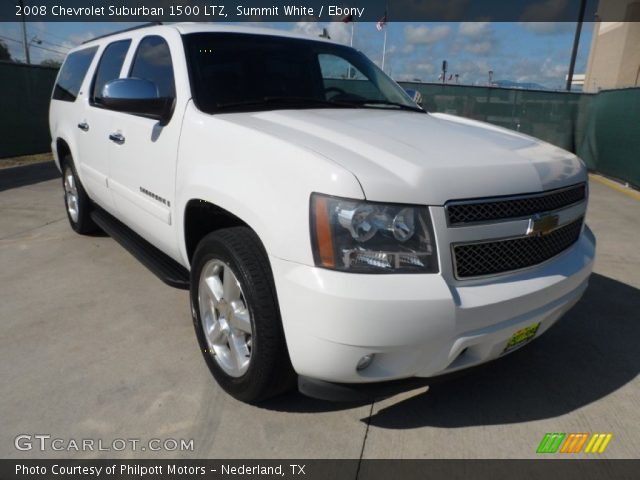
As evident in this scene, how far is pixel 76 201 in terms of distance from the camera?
5016mm

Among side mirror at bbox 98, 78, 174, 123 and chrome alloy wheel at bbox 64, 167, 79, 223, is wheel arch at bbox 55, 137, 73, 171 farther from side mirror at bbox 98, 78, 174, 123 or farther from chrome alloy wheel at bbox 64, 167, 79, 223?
side mirror at bbox 98, 78, 174, 123

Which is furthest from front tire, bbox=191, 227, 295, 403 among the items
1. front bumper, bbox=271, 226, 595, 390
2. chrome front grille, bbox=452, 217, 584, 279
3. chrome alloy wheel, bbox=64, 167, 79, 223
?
chrome alloy wheel, bbox=64, 167, 79, 223

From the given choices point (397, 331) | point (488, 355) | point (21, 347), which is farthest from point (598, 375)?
point (21, 347)

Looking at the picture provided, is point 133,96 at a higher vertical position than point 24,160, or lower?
higher

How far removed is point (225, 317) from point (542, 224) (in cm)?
158

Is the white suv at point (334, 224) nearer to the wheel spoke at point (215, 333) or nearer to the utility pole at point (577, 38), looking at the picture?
the wheel spoke at point (215, 333)

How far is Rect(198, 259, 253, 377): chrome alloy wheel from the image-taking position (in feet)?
7.68

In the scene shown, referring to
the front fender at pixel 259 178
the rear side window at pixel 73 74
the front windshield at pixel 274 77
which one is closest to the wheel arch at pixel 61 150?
the rear side window at pixel 73 74

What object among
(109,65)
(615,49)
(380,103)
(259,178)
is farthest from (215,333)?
(615,49)

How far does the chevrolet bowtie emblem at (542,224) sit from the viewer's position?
2111 millimetres

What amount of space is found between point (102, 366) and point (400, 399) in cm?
169

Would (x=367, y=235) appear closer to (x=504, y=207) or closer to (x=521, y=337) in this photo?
(x=504, y=207)

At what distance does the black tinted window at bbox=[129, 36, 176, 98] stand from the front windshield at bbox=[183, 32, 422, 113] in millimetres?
186

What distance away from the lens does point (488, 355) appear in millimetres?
2131
